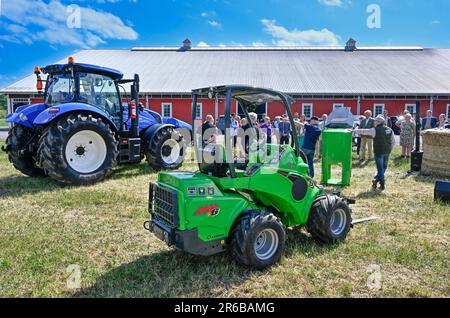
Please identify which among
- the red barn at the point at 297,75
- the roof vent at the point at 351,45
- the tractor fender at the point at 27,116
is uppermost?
the roof vent at the point at 351,45

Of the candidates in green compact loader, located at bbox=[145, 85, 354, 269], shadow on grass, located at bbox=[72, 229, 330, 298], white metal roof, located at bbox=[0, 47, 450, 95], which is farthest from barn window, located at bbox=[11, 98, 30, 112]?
shadow on grass, located at bbox=[72, 229, 330, 298]

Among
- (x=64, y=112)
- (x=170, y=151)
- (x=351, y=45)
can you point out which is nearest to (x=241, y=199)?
(x=64, y=112)

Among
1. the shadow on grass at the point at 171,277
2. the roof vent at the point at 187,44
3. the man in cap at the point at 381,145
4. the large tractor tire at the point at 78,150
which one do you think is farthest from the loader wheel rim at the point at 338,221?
the roof vent at the point at 187,44

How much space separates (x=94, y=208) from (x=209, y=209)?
361 cm

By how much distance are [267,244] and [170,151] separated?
272 inches

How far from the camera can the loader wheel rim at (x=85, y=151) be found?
8.53 metres

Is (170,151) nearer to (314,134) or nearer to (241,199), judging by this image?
(314,134)

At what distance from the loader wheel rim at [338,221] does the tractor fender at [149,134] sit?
253 inches

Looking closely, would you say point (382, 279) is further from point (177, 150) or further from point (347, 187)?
point (177, 150)

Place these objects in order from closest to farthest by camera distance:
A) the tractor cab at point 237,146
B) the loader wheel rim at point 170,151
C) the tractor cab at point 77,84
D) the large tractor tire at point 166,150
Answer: the tractor cab at point 237,146 → the tractor cab at point 77,84 → the large tractor tire at point 166,150 → the loader wheel rim at point 170,151

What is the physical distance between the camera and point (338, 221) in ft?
17.6

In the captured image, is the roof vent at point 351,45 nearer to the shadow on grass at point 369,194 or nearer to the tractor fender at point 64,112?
the shadow on grass at point 369,194

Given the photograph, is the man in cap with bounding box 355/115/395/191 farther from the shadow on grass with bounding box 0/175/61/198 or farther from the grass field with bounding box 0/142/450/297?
the shadow on grass with bounding box 0/175/61/198

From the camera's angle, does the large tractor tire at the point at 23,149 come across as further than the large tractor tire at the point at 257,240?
Yes
